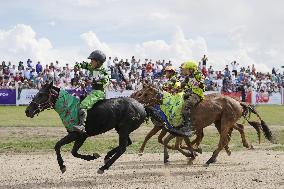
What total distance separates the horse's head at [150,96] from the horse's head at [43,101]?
269 centimetres

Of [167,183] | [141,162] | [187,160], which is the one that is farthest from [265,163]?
[167,183]

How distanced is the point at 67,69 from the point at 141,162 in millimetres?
24485

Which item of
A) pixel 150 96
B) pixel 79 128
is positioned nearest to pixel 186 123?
pixel 150 96

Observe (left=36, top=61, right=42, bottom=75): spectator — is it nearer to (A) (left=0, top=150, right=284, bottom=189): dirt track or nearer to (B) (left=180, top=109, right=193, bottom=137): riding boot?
(A) (left=0, top=150, right=284, bottom=189): dirt track

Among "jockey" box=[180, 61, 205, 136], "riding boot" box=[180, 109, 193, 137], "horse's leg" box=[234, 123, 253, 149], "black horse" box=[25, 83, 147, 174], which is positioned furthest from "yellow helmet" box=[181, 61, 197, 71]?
"horse's leg" box=[234, 123, 253, 149]

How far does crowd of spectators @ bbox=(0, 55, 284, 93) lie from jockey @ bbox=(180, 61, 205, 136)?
17.0 meters

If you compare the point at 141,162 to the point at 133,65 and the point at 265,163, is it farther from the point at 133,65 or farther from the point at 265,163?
the point at 133,65

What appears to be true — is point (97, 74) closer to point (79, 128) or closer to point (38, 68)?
point (79, 128)

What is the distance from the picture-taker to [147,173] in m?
11.9

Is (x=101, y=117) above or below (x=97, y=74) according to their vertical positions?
below

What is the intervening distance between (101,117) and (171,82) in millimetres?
3795

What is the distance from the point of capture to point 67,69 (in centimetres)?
3741

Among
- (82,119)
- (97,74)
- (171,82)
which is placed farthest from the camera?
(171,82)

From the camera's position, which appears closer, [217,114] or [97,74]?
[97,74]
